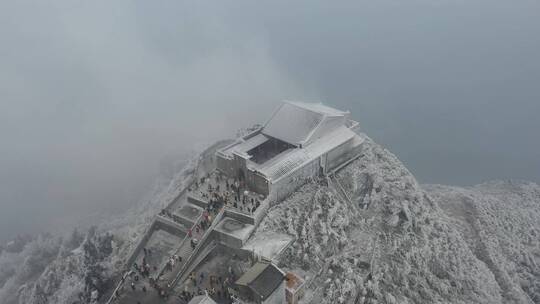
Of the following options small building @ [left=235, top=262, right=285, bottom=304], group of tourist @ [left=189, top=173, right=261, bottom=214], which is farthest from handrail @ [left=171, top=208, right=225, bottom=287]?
small building @ [left=235, top=262, right=285, bottom=304]

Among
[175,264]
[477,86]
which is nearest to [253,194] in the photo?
[175,264]

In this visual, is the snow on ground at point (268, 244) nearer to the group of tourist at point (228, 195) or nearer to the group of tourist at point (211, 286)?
the group of tourist at point (228, 195)

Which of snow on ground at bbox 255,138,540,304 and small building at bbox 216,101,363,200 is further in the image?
small building at bbox 216,101,363,200

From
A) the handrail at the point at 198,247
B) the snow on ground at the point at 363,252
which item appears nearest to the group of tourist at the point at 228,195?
the handrail at the point at 198,247

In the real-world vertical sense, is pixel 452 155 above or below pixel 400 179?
below

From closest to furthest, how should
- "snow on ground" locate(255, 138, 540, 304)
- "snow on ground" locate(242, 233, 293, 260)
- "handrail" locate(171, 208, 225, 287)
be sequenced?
"handrail" locate(171, 208, 225, 287) < "snow on ground" locate(242, 233, 293, 260) < "snow on ground" locate(255, 138, 540, 304)

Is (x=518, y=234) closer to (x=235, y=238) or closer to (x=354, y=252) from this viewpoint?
(x=354, y=252)

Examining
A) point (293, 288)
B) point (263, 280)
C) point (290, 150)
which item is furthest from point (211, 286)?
point (290, 150)

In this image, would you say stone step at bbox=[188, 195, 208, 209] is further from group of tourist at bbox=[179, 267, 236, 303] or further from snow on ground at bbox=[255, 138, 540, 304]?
group of tourist at bbox=[179, 267, 236, 303]
